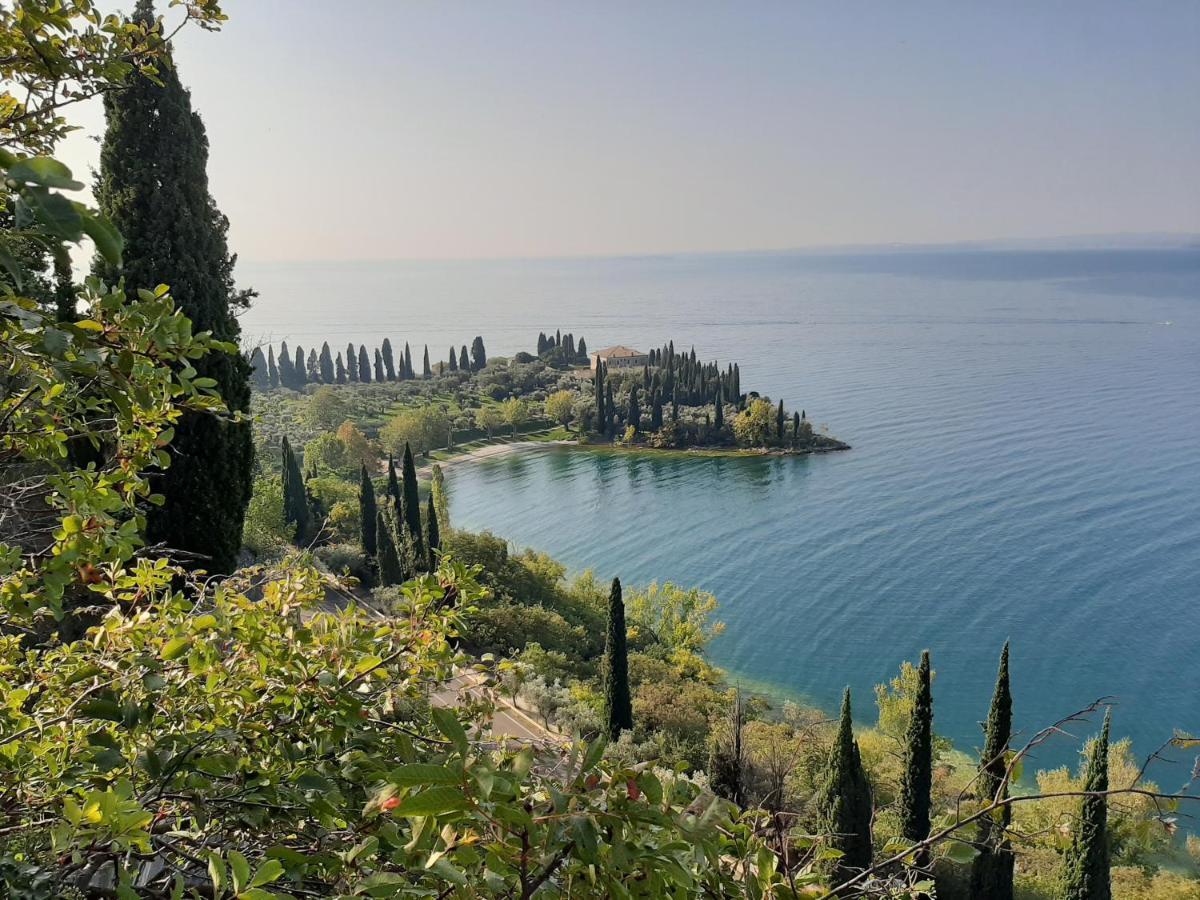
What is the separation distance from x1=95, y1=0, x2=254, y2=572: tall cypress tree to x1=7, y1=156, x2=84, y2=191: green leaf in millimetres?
8637

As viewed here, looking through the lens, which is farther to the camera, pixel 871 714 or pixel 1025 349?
pixel 1025 349

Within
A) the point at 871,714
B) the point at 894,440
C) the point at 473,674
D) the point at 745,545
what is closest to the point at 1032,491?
the point at 894,440

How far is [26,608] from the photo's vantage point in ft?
6.49

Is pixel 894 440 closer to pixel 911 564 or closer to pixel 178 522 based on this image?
pixel 911 564

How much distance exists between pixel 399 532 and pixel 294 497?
13.8 feet

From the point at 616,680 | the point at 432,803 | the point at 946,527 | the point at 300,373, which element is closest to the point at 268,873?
the point at 432,803

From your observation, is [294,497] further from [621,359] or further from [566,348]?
[566,348]

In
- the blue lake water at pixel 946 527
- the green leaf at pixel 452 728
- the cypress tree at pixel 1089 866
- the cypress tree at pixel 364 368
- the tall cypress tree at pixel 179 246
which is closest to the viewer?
the green leaf at pixel 452 728

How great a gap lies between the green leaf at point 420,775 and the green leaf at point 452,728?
49 millimetres

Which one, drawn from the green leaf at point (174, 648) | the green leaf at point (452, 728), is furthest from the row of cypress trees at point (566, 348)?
the green leaf at point (452, 728)

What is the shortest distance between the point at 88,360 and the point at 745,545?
35240 millimetres

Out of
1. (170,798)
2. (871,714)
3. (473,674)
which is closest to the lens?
(170,798)

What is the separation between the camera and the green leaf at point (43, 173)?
2.85ft

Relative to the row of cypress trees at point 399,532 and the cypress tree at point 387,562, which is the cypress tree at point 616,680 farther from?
the cypress tree at point 387,562
